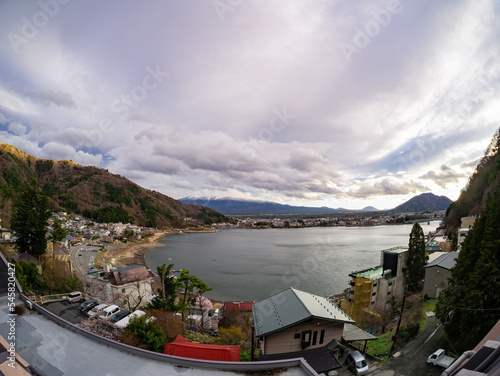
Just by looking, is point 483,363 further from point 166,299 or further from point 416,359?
point 166,299

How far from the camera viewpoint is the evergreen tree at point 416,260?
1180 cm

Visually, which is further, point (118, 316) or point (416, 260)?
point (416, 260)

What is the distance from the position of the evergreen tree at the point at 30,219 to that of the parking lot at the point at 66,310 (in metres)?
3.32

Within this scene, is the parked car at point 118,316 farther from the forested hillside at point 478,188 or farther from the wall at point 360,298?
the forested hillside at point 478,188

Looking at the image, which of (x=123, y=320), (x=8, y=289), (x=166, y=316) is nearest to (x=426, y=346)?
(x=166, y=316)

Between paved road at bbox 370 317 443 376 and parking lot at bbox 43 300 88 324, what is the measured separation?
857 centimetres

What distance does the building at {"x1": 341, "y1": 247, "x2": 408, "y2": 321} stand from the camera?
10.7 metres

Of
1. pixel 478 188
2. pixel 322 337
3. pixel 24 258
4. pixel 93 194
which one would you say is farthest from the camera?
pixel 93 194

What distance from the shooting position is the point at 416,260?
11836 millimetres

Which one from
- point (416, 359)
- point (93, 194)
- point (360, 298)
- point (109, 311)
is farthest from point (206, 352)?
point (93, 194)

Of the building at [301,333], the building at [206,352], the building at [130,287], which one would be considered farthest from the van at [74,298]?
the building at [301,333]

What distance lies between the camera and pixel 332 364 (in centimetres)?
513

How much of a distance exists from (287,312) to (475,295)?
4.97 metres

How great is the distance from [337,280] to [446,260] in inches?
325
